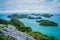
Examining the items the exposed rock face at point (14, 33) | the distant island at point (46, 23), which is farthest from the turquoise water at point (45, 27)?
the exposed rock face at point (14, 33)

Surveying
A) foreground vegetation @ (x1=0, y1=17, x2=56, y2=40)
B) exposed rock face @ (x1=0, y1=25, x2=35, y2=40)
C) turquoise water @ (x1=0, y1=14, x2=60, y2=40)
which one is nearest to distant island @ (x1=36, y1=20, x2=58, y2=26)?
turquoise water @ (x1=0, y1=14, x2=60, y2=40)

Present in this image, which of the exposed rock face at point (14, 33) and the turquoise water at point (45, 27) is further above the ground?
the turquoise water at point (45, 27)

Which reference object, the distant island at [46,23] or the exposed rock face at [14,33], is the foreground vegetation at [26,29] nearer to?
the exposed rock face at [14,33]

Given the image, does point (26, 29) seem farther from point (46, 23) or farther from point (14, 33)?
point (46, 23)

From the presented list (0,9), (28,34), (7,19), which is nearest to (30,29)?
(28,34)

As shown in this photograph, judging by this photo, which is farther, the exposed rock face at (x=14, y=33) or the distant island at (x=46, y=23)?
the distant island at (x=46, y=23)

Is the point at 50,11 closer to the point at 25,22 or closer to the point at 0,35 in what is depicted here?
the point at 25,22

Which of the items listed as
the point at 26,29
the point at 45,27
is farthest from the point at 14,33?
the point at 45,27

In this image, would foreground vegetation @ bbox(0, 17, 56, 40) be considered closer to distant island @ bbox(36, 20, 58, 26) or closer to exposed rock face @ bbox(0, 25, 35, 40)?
exposed rock face @ bbox(0, 25, 35, 40)

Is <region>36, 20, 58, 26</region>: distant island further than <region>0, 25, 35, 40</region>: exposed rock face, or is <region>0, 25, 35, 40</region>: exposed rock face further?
<region>36, 20, 58, 26</region>: distant island
